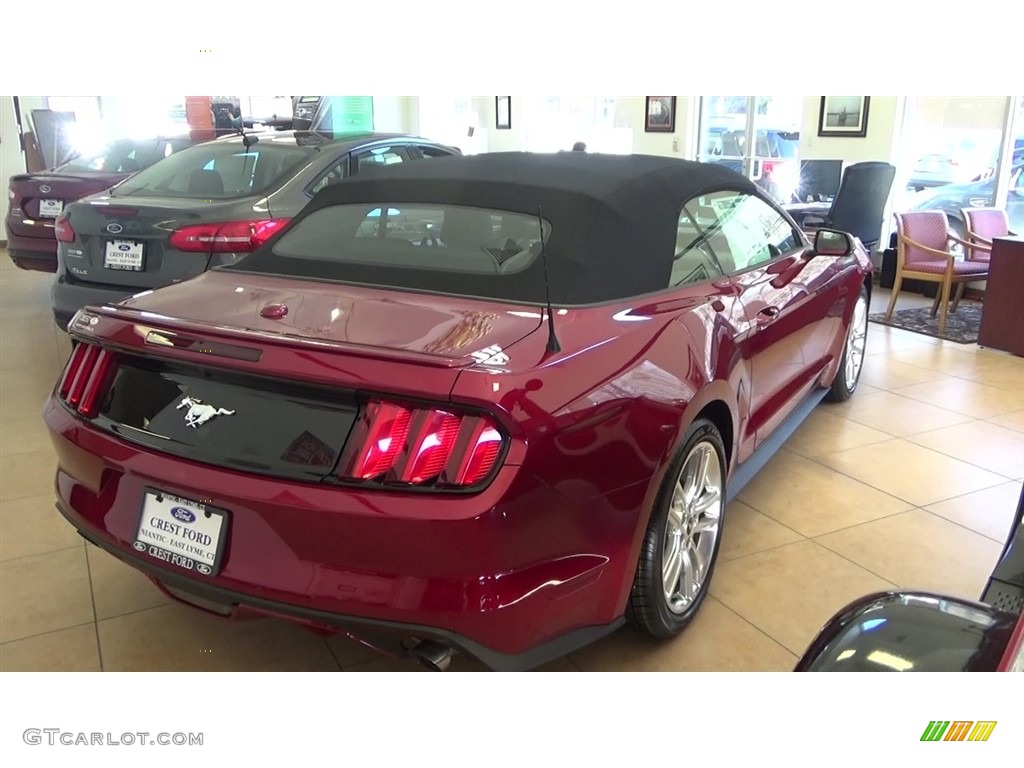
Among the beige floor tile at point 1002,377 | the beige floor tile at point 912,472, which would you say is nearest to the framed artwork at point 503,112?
the beige floor tile at point 912,472

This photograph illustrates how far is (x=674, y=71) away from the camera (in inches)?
49.3

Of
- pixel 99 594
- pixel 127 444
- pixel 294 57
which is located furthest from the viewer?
pixel 99 594

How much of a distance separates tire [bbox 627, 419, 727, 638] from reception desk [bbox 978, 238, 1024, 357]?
10.3 ft

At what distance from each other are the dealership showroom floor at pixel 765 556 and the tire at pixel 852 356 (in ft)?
0.31

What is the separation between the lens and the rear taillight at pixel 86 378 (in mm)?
1517

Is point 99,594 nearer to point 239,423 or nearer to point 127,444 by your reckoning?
point 127,444

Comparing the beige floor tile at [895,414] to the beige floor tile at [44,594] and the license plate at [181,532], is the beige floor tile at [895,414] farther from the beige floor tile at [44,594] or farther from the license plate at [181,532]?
the beige floor tile at [44,594]


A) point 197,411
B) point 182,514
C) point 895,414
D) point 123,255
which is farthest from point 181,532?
point 895,414

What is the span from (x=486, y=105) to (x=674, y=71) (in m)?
Answer: 0.39

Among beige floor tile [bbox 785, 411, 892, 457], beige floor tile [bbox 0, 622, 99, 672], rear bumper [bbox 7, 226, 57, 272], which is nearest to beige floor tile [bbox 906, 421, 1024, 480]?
beige floor tile [bbox 785, 411, 892, 457]

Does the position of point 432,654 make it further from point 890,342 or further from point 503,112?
point 890,342

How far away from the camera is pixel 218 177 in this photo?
2932mm

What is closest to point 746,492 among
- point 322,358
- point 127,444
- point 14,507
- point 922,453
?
point 922,453
